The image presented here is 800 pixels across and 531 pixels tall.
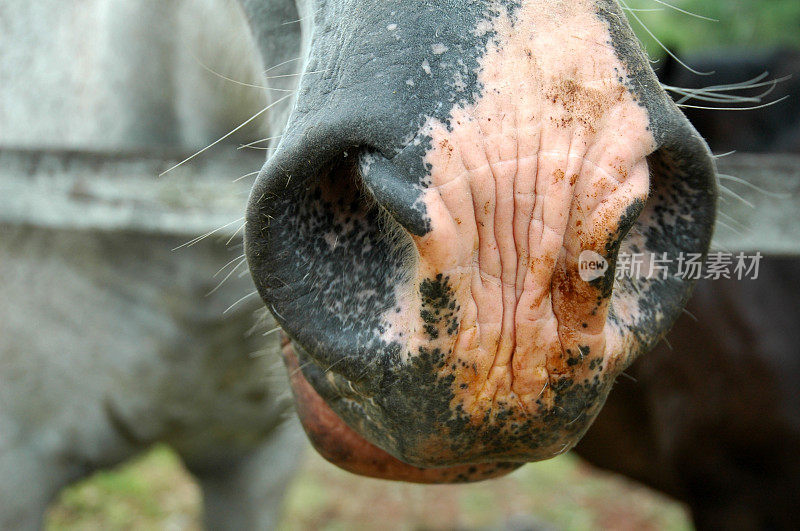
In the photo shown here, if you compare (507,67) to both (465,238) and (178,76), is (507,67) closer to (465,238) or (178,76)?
(465,238)

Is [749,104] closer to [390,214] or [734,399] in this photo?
[734,399]

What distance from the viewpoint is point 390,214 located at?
57 cm

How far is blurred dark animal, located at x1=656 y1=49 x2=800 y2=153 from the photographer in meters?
1.91

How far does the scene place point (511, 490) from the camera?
2969 millimetres

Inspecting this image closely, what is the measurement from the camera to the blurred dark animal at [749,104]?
6.27 ft

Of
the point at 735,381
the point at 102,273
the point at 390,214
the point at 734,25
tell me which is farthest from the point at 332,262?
the point at 734,25

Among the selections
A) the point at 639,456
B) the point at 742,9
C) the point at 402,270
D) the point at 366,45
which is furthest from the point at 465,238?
the point at 742,9

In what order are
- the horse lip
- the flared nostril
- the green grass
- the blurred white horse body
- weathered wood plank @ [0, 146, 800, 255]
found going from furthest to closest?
the green grass → the blurred white horse body → weathered wood plank @ [0, 146, 800, 255] → the horse lip → the flared nostril

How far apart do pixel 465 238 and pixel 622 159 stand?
138 millimetres

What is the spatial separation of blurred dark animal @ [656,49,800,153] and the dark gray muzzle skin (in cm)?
134

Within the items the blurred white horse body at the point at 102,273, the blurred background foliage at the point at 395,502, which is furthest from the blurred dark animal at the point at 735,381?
the blurred white horse body at the point at 102,273

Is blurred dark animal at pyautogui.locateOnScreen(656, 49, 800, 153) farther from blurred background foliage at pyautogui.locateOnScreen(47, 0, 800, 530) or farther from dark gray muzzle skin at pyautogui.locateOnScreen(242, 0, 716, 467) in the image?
dark gray muzzle skin at pyautogui.locateOnScreen(242, 0, 716, 467)

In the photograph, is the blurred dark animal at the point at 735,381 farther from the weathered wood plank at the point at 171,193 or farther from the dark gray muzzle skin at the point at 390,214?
the dark gray muzzle skin at the point at 390,214

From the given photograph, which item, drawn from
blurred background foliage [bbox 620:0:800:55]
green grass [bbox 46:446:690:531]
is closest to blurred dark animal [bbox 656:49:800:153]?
green grass [bbox 46:446:690:531]
